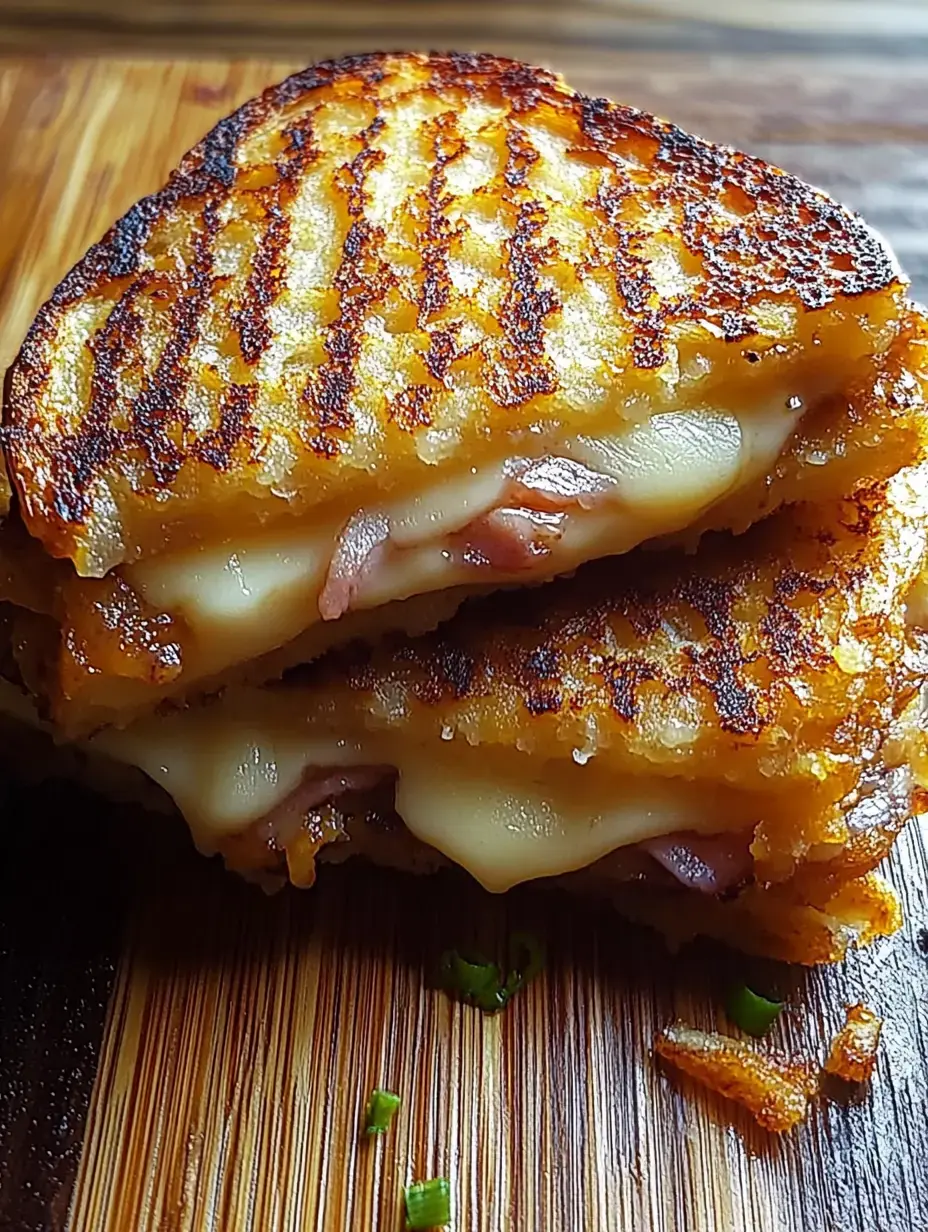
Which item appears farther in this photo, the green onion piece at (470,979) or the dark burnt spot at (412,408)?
the green onion piece at (470,979)

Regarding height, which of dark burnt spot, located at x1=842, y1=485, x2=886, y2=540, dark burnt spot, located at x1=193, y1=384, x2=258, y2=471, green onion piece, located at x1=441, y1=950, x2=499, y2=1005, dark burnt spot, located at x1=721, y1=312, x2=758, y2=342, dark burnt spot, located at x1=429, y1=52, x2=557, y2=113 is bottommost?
green onion piece, located at x1=441, y1=950, x2=499, y2=1005

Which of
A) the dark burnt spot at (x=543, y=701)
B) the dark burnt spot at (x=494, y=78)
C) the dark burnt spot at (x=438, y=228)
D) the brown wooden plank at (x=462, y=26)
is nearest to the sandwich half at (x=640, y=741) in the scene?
the dark burnt spot at (x=543, y=701)

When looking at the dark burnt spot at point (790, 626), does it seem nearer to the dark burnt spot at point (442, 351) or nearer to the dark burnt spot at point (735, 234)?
the dark burnt spot at point (735, 234)

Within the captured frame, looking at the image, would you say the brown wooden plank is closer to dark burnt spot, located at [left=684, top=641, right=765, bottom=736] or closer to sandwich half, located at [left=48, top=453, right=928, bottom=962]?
sandwich half, located at [left=48, top=453, right=928, bottom=962]

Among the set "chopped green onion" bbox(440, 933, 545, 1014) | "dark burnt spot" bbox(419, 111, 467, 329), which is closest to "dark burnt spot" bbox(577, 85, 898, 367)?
"dark burnt spot" bbox(419, 111, 467, 329)

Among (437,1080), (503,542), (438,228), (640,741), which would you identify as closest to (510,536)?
(503,542)

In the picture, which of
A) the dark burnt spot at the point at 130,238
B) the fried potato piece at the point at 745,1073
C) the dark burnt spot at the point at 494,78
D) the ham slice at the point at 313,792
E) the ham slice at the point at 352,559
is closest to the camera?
the ham slice at the point at 352,559

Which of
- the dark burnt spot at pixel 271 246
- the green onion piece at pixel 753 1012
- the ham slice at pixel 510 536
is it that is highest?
the dark burnt spot at pixel 271 246
